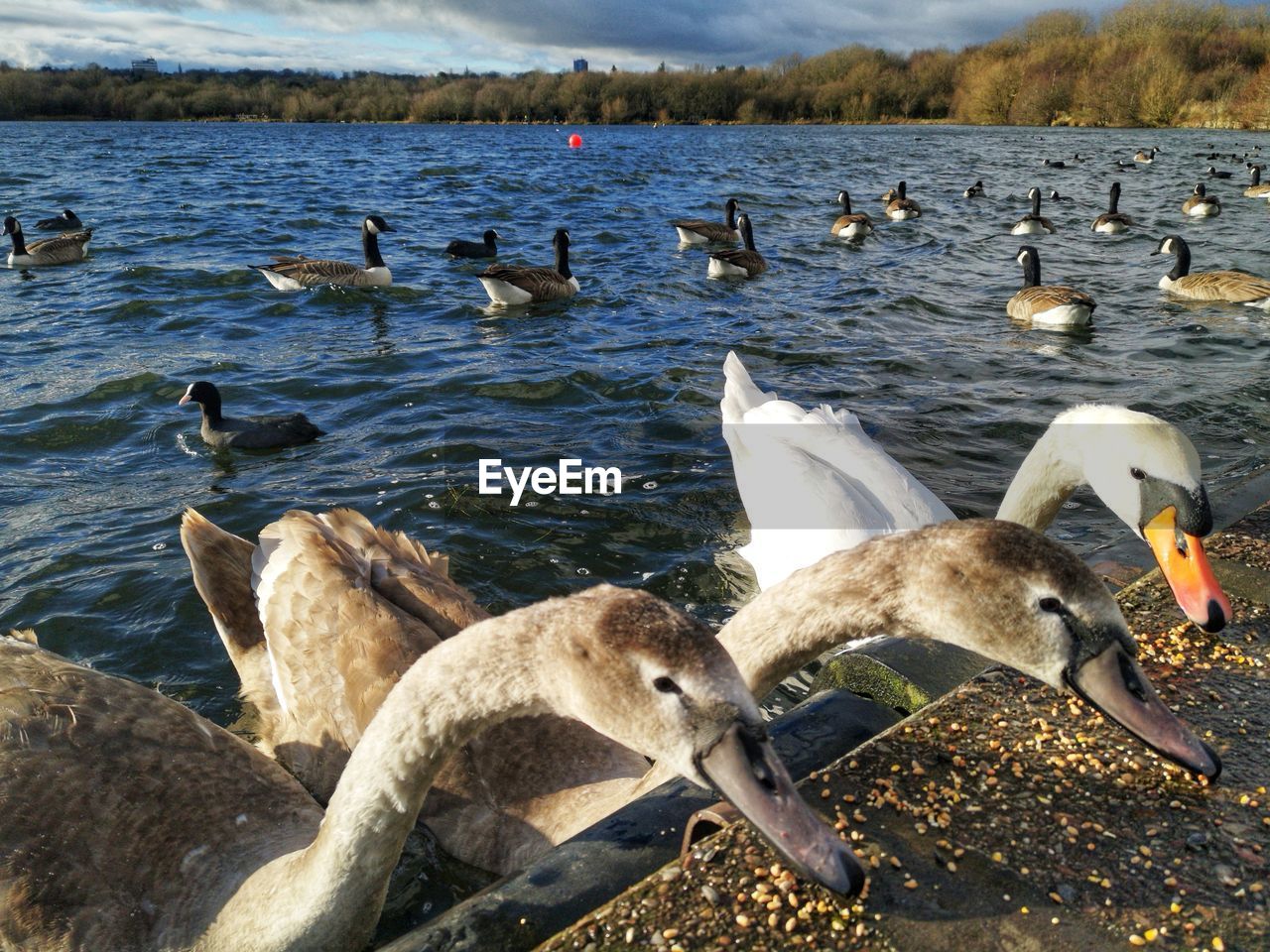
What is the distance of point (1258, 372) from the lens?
10312 mm

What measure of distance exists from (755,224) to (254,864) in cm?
2326

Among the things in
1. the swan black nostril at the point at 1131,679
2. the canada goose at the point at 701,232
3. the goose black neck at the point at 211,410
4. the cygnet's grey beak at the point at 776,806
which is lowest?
the goose black neck at the point at 211,410

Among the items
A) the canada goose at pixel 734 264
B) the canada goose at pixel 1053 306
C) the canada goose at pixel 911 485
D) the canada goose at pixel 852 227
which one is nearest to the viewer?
the canada goose at pixel 911 485

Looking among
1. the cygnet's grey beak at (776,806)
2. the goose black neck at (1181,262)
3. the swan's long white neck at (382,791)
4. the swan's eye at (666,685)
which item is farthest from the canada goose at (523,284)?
the cygnet's grey beak at (776,806)

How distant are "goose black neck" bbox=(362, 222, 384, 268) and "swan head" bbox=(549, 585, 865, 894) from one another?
1385 centimetres

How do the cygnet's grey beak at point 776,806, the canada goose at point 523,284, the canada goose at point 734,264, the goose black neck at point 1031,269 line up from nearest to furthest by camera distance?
the cygnet's grey beak at point 776,806 < the canada goose at point 523,284 < the goose black neck at point 1031,269 < the canada goose at point 734,264

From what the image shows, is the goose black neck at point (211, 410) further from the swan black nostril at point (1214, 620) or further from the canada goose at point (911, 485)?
the swan black nostril at point (1214, 620)

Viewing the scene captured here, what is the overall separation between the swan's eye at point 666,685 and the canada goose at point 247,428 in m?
6.87

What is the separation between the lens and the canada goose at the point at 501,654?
2.40 m

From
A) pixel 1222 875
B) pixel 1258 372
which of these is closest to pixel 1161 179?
pixel 1258 372

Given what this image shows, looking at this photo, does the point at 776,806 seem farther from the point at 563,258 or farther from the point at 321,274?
the point at 563,258

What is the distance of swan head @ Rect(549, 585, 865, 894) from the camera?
1965mm

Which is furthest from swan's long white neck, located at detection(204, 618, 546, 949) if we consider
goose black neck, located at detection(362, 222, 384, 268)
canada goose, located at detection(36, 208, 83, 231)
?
canada goose, located at detection(36, 208, 83, 231)

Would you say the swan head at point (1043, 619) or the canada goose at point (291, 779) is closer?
the canada goose at point (291, 779)
